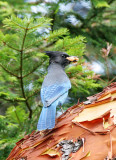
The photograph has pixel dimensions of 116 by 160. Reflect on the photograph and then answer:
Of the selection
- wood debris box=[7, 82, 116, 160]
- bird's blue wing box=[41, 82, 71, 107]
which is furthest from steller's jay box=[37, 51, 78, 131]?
wood debris box=[7, 82, 116, 160]

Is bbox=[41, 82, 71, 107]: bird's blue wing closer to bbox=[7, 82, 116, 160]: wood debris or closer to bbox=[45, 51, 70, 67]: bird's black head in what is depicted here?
bbox=[45, 51, 70, 67]: bird's black head

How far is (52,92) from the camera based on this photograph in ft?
8.68

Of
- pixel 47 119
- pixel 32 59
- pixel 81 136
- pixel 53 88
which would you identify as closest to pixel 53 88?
pixel 53 88

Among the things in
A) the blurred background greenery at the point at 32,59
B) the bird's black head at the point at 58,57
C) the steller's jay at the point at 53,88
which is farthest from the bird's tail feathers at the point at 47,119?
the bird's black head at the point at 58,57

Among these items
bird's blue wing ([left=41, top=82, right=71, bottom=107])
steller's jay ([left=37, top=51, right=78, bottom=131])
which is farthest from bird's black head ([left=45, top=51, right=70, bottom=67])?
bird's blue wing ([left=41, top=82, right=71, bottom=107])

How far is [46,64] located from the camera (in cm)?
289

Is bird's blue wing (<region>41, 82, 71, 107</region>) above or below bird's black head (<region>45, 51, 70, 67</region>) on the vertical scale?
below

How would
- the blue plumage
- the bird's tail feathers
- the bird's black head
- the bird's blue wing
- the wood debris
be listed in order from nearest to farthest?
the wood debris
the bird's tail feathers
the blue plumage
the bird's blue wing
the bird's black head

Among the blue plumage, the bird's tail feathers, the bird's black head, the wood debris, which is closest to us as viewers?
the wood debris

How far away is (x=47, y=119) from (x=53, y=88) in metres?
0.78

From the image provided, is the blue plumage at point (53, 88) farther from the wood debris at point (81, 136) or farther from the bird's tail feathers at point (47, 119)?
the wood debris at point (81, 136)

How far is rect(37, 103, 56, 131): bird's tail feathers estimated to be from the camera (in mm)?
1854

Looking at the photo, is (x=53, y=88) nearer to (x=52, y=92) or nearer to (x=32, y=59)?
(x=52, y=92)

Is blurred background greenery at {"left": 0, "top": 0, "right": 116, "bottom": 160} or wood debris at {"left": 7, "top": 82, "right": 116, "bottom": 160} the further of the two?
blurred background greenery at {"left": 0, "top": 0, "right": 116, "bottom": 160}
